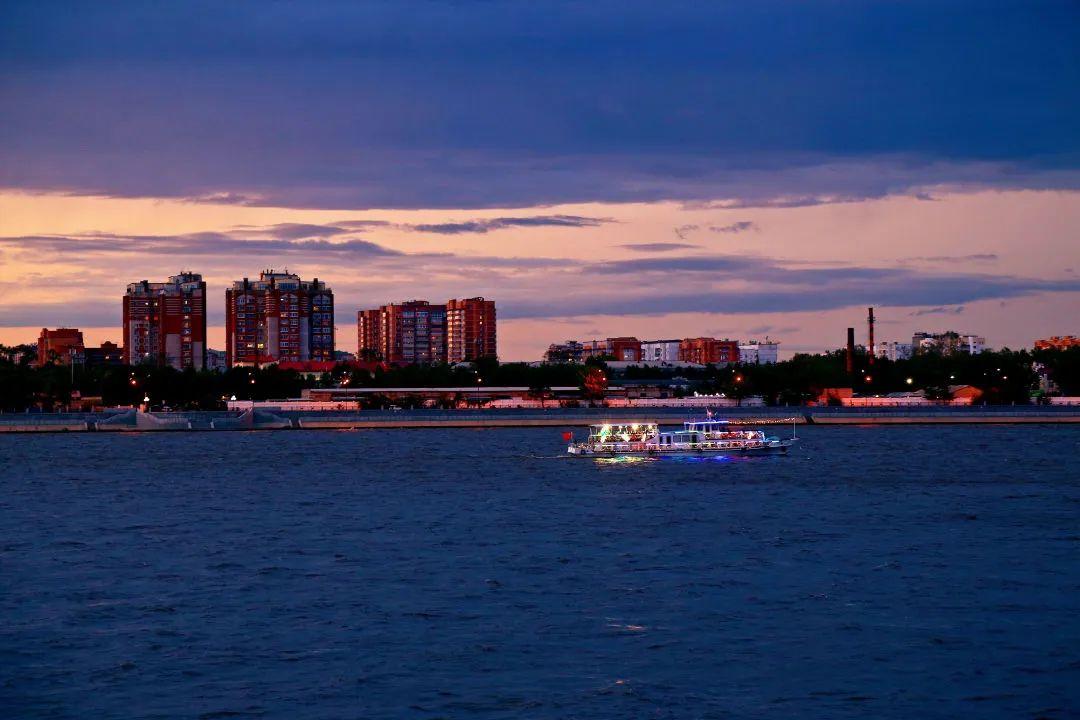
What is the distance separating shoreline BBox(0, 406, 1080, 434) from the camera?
14362cm

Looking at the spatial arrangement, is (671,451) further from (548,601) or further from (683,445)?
(548,601)

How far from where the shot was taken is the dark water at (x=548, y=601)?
2494cm

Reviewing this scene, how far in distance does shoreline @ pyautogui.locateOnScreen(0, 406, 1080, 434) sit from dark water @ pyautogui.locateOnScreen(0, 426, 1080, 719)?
74453mm

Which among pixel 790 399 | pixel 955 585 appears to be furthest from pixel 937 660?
pixel 790 399

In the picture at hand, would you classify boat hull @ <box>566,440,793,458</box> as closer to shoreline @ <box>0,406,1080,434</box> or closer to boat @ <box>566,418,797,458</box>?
boat @ <box>566,418,797,458</box>

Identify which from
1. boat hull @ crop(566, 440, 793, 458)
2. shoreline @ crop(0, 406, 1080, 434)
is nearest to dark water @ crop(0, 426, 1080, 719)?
boat hull @ crop(566, 440, 793, 458)

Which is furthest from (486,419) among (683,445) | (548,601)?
(548,601)

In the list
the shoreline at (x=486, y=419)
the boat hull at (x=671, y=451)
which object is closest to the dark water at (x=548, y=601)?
the boat hull at (x=671, y=451)

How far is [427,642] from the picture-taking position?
29.2 m

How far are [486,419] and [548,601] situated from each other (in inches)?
4648

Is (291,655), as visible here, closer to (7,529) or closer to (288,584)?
(288,584)

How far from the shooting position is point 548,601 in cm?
3409

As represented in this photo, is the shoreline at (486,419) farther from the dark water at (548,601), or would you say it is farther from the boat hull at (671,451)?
the dark water at (548,601)

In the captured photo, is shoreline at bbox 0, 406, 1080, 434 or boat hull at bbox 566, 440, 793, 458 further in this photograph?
shoreline at bbox 0, 406, 1080, 434
